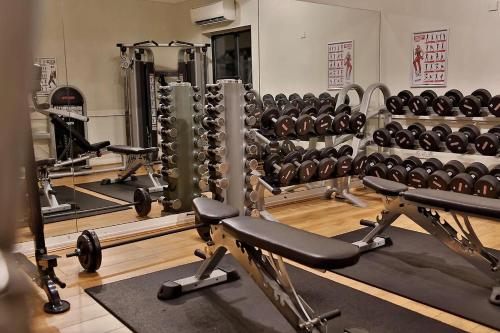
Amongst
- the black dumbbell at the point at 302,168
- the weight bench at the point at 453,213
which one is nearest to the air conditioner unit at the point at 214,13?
the black dumbbell at the point at 302,168

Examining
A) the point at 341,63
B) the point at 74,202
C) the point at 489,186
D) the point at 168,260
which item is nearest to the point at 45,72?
the point at 168,260

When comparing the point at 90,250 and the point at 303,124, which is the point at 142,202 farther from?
the point at 303,124

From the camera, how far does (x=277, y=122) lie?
163 inches

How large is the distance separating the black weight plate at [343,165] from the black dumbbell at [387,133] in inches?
26.1

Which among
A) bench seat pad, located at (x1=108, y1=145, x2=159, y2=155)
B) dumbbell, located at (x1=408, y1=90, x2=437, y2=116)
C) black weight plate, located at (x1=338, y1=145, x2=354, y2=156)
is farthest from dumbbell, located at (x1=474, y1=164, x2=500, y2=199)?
bench seat pad, located at (x1=108, y1=145, x2=159, y2=155)

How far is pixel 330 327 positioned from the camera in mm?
2186

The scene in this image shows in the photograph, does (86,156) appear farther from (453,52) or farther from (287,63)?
(453,52)

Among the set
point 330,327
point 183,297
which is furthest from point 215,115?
point 330,327

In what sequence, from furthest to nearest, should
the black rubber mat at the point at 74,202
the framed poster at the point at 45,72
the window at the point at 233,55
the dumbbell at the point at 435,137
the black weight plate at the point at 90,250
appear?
1. the window at the point at 233,55
2. the dumbbell at the point at 435,137
3. the black rubber mat at the point at 74,202
4. the black weight plate at the point at 90,250
5. the framed poster at the point at 45,72

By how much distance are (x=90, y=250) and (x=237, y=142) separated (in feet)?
4.46

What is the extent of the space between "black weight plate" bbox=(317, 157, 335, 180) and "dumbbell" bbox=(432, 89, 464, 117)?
1170mm

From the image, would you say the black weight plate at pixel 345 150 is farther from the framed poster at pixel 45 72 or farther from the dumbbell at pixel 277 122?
the framed poster at pixel 45 72

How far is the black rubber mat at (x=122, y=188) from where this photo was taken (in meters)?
4.25

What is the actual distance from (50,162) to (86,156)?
30 cm
